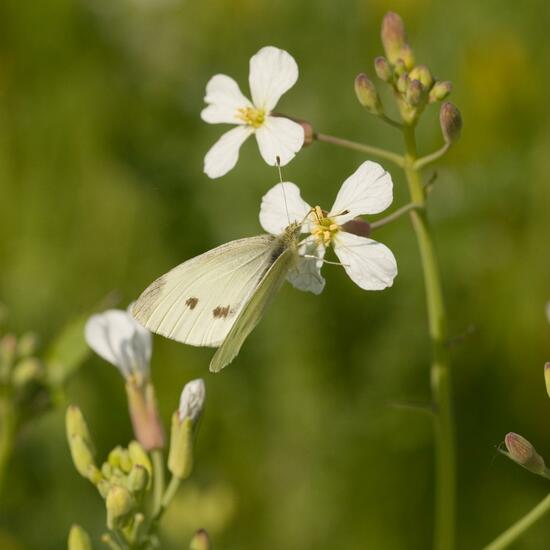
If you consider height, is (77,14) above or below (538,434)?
above

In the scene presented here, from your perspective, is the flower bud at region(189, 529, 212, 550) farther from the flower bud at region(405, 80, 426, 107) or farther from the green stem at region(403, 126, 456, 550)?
the flower bud at region(405, 80, 426, 107)

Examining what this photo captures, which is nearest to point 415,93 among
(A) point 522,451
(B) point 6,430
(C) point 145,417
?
(A) point 522,451

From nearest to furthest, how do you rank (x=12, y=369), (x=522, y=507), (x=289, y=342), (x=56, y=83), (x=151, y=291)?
(x=151, y=291) < (x=12, y=369) < (x=522, y=507) < (x=289, y=342) < (x=56, y=83)

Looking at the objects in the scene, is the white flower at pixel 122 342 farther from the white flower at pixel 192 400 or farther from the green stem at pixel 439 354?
the green stem at pixel 439 354

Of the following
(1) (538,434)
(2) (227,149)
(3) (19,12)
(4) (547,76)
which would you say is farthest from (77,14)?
(1) (538,434)

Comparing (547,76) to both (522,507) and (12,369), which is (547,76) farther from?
(12,369)

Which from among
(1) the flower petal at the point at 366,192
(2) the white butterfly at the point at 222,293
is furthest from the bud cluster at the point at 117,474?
(1) the flower petal at the point at 366,192

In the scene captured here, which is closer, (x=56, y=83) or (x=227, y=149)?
(x=227, y=149)
